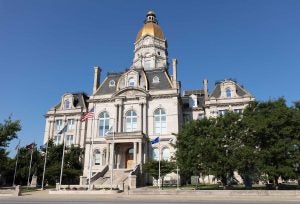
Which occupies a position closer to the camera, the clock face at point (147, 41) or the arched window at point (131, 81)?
the arched window at point (131, 81)

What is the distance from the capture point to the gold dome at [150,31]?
6772cm

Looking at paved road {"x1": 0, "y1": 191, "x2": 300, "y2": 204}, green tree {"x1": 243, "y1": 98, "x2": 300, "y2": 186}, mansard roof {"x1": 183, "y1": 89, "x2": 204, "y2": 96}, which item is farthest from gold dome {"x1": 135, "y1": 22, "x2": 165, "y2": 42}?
paved road {"x1": 0, "y1": 191, "x2": 300, "y2": 204}

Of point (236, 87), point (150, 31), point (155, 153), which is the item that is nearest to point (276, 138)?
point (155, 153)

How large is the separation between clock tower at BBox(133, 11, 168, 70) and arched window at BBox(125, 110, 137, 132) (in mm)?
19391

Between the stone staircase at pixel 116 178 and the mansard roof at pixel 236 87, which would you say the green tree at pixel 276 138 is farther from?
the mansard roof at pixel 236 87

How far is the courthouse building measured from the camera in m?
41.6

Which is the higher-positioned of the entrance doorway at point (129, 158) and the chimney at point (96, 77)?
the chimney at point (96, 77)

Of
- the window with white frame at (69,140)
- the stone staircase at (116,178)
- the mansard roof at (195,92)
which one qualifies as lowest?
the stone staircase at (116,178)

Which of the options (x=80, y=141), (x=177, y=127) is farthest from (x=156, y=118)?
(x=80, y=141)

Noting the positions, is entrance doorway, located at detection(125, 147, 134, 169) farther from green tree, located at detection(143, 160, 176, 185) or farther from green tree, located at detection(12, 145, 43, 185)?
green tree, located at detection(12, 145, 43, 185)

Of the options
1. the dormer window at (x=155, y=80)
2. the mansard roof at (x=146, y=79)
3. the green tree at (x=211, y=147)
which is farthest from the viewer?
the dormer window at (x=155, y=80)

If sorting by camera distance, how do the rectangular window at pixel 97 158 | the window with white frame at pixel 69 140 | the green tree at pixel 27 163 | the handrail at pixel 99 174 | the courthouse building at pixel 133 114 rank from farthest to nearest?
the window with white frame at pixel 69 140, the rectangular window at pixel 97 158, the green tree at pixel 27 163, the courthouse building at pixel 133 114, the handrail at pixel 99 174

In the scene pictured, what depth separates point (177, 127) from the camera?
43.5 meters

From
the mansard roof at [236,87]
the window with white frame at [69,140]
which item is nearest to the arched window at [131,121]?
the window with white frame at [69,140]
